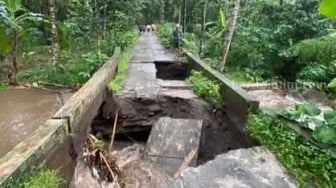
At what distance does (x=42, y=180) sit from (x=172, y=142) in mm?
2603

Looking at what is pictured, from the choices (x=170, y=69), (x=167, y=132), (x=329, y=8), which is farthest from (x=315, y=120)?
(x=170, y=69)

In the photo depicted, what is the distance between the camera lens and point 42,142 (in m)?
3.08

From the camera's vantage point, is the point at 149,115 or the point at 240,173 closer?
the point at 240,173

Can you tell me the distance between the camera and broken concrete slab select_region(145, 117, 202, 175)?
480 cm

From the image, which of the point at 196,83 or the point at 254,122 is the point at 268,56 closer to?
the point at 196,83

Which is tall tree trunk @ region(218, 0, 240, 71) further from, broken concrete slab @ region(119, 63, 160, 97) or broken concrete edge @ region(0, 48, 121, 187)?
broken concrete edge @ region(0, 48, 121, 187)

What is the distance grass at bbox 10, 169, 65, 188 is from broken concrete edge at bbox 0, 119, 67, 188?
0.04 metres

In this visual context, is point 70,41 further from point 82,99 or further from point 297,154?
point 297,154

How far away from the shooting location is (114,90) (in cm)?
701

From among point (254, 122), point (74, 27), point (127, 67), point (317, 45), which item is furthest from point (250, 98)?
point (74, 27)

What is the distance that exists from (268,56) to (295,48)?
3.22m

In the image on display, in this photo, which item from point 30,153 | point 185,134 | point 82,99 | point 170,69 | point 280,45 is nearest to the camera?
point 30,153

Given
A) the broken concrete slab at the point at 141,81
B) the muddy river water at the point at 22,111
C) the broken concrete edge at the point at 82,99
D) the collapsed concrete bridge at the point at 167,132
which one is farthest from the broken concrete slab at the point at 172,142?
the muddy river water at the point at 22,111

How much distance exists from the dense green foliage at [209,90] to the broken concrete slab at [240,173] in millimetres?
2656
